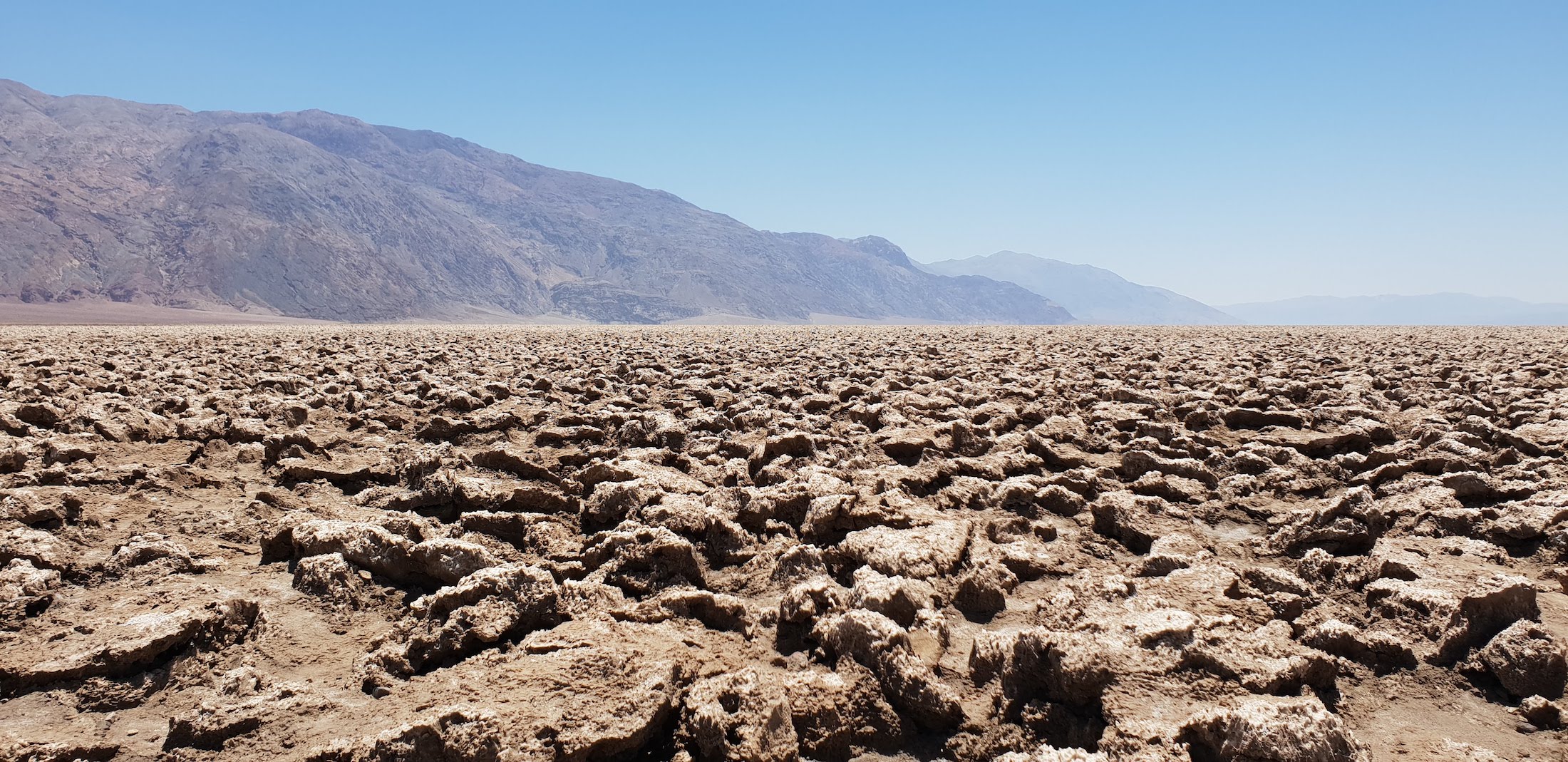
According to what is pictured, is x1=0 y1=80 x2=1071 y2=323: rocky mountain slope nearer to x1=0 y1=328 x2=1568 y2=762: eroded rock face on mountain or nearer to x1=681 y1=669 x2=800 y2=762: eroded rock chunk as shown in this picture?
x1=0 y1=328 x2=1568 y2=762: eroded rock face on mountain

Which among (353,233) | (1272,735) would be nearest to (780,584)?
(1272,735)

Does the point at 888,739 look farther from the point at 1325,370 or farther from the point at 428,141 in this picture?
the point at 428,141

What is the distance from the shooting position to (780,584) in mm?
2467

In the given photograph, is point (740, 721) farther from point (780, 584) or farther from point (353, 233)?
point (353, 233)

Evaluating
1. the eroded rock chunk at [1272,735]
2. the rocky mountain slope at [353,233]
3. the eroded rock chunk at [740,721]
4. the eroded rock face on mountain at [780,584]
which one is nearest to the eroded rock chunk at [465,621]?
the eroded rock face on mountain at [780,584]

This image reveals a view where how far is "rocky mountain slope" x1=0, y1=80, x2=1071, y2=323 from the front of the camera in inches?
3366

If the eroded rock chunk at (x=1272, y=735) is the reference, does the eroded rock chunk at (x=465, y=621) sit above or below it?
below

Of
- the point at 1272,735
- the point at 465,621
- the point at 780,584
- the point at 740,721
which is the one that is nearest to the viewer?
the point at 1272,735

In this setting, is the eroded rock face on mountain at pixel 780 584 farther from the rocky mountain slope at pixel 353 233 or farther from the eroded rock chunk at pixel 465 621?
the rocky mountain slope at pixel 353 233

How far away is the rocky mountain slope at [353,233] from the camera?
85500 millimetres

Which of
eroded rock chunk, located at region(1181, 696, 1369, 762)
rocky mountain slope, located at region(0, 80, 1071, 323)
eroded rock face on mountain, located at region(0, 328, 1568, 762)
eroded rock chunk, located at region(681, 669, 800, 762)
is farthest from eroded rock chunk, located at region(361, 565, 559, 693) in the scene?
rocky mountain slope, located at region(0, 80, 1071, 323)

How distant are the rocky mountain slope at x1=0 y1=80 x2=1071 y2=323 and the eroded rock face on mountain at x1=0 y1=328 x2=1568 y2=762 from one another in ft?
306

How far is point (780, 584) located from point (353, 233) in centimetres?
12338

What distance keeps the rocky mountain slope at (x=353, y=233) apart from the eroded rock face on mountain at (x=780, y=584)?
93117 mm
